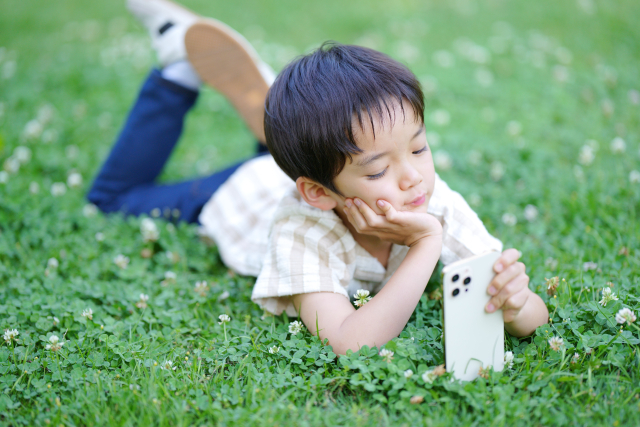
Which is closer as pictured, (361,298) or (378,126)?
(378,126)

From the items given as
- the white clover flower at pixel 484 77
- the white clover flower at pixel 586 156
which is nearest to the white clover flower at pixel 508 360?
the white clover flower at pixel 586 156

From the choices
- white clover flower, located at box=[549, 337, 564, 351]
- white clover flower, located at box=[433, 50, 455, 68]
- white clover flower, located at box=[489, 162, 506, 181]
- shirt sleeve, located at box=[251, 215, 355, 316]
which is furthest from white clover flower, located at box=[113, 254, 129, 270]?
white clover flower, located at box=[433, 50, 455, 68]

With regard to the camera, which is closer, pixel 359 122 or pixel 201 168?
pixel 359 122

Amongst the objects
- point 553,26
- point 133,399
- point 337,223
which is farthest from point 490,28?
point 133,399

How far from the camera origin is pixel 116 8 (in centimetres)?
833

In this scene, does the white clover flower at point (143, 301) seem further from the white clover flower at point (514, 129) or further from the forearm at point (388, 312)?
the white clover flower at point (514, 129)

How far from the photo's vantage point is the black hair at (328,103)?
190 cm

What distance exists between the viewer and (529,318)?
194cm

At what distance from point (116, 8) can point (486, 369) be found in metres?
8.42

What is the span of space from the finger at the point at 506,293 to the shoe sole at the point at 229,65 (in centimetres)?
194

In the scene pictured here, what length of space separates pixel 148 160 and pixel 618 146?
3044 millimetres

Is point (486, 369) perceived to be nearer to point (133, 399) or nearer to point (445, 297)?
point (445, 297)

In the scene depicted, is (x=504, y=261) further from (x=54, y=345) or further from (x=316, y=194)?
(x=54, y=345)

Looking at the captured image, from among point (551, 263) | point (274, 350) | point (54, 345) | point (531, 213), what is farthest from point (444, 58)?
point (54, 345)
